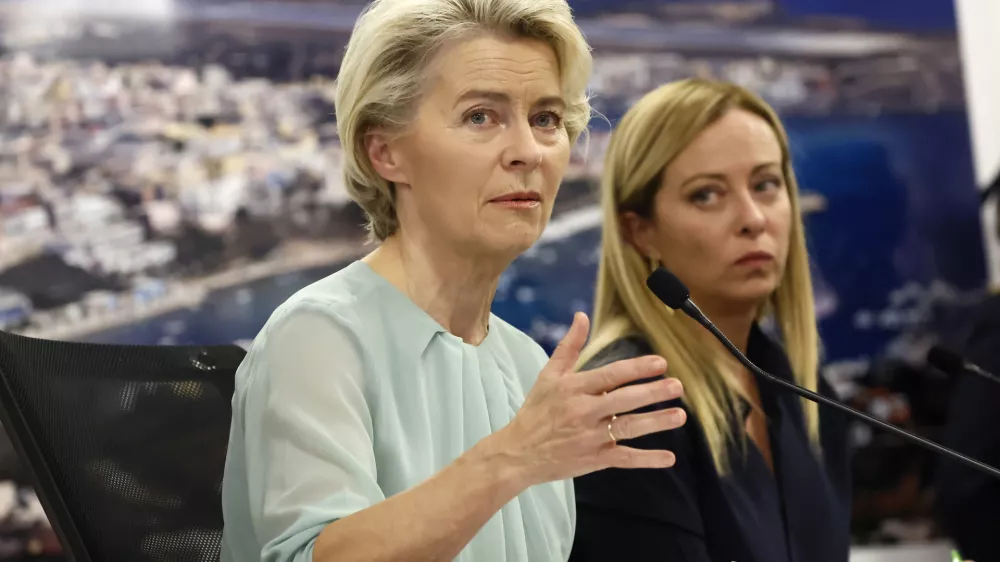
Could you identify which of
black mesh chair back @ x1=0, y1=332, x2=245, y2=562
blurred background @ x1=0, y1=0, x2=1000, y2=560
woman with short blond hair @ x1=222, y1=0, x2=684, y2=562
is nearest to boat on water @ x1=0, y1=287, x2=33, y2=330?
blurred background @ x1=0, y1=0, x2=1000, y2=560

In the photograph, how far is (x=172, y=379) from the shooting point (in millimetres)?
1334

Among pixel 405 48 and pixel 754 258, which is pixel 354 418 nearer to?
pixel 405 48

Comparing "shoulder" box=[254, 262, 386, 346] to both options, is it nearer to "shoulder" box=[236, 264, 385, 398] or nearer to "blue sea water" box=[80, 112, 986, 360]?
"shoulder" box=[236, 264, 385, 398]

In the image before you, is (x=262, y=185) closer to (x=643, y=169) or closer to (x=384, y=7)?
(x=643, y=169)

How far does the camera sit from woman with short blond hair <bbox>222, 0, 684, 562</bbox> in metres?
0.96

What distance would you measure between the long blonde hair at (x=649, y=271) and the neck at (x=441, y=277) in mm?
430

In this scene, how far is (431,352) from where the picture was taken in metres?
1.24

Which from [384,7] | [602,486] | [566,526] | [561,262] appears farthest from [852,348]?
[384,7]

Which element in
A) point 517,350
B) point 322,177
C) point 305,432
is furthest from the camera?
point 322,177

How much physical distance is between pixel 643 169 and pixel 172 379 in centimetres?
89

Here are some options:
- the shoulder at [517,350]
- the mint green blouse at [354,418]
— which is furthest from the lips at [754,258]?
the mint green blouse at [354,418]

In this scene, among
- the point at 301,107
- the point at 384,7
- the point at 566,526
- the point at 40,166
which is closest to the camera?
the point at 384,7

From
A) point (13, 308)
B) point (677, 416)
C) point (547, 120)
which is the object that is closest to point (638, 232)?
point (547, 120)

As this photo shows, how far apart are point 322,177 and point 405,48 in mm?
1243
